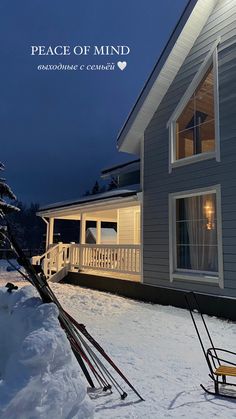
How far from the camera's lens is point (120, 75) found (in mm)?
86438

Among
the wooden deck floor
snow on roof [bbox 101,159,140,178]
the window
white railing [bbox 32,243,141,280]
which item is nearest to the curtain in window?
the window

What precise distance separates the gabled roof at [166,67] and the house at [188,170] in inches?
1.0

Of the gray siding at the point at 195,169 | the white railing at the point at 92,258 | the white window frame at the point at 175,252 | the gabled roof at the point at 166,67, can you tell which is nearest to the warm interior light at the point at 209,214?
the white window frame at the point at 175,252

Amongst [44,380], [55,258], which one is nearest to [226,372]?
[44,380]

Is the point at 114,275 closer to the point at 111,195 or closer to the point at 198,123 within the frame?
the point at 111,195

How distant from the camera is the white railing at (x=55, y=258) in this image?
11719 millimetres

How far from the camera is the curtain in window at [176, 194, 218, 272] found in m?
6.89

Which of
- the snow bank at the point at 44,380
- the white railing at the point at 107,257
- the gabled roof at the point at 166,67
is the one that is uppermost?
the gabled roof at the point at 166,67

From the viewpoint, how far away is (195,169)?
7383mm

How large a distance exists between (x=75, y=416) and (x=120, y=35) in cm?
8447

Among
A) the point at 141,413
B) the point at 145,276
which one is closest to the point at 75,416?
the point at 141,413

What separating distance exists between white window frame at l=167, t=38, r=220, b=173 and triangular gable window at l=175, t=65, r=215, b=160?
0.08 metres

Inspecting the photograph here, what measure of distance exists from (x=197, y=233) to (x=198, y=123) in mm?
2653

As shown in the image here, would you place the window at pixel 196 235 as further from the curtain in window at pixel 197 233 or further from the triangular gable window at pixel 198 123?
the triangular gable window at pixel 198 123
